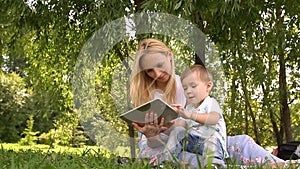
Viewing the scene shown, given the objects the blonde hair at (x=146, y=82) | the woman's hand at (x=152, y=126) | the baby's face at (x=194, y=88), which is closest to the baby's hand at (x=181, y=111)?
the woman's hand at (x=152, y=126)

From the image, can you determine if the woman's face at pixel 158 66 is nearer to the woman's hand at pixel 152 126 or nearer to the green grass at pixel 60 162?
the woman's hand at pixel 152 126

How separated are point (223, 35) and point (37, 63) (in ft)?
11.5

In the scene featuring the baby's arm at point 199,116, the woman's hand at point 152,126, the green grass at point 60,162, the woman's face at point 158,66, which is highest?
the woman's face at point 158,66

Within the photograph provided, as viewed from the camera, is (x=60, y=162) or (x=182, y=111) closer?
(x=60, y=162)

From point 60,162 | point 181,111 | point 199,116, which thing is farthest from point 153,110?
point 60,162

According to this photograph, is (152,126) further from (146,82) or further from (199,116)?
(146,82)

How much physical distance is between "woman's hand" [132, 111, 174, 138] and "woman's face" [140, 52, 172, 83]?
402mm

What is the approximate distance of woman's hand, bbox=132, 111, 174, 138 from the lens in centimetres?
250

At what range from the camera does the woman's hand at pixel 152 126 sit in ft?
8.21

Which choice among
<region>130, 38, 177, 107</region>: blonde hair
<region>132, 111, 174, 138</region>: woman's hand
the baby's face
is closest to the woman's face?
<region>130, 38, 177, 107</region>: blonde hair

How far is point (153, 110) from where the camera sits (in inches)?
96.1

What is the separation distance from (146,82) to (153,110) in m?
0.56

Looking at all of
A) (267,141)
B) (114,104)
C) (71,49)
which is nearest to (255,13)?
(114,104)

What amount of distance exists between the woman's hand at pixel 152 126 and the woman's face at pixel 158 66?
15.8 inches
